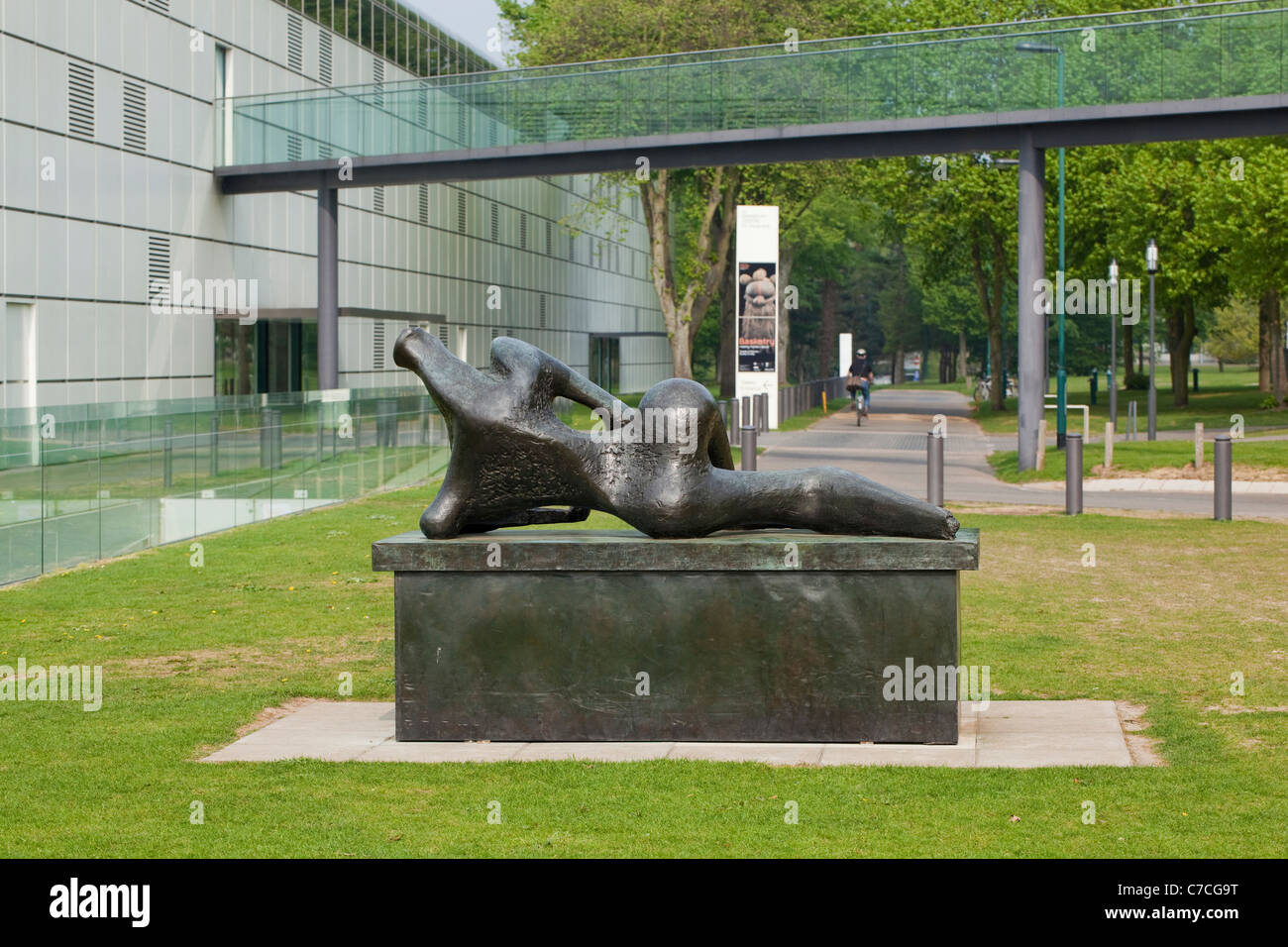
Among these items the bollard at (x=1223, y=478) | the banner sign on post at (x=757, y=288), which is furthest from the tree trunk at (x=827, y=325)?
the bollard at (x=1223, y=478)

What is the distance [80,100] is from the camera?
93.5 feet

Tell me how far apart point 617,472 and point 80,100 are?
927 inches

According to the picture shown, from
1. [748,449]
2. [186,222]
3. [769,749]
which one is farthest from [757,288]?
[769,749]

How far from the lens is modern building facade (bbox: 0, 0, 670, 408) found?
27.4 metres

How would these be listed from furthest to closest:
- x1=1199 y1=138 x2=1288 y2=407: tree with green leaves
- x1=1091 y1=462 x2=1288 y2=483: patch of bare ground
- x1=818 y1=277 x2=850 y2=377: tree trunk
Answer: x1=818 y1=277 x2=850 y2=377: tree trunk, x1=1199 y1=138 x2=1288 y2=407: tree with green leaves, x1=1091 y1=462 x2=1288 y2=483: patch of bare ground

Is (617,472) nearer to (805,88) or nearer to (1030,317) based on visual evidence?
(1030,317)

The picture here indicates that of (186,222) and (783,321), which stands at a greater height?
(186,222)

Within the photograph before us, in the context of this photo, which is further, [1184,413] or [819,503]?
[1184,413]

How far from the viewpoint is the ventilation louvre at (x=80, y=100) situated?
92.3ft

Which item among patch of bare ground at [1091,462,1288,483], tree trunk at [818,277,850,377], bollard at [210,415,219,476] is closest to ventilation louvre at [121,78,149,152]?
bollard at [210,415,219,476]

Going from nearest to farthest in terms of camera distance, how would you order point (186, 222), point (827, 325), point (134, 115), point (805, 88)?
point (805, 88) → point (134, 115) → point (186, 222) → point (827, 325)

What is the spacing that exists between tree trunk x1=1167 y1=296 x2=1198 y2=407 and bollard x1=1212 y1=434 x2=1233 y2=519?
3192 centimetres

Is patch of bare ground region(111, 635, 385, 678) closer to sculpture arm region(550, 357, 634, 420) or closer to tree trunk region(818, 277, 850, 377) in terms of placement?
sculpture arm region(550, 357, 634, 420)

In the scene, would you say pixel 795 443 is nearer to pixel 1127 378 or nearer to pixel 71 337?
pixel 71 337
